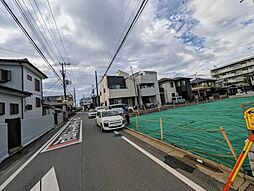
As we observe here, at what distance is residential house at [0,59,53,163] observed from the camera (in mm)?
7914

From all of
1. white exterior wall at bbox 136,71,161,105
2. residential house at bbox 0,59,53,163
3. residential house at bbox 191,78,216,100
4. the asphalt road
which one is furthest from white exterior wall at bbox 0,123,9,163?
residential house at bbox 191,78,216,100

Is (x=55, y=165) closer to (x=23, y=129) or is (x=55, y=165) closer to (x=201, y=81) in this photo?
(x=23, y=129)

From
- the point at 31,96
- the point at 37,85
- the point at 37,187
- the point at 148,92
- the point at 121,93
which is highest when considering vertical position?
the point at 37,85

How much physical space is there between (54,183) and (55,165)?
136cm

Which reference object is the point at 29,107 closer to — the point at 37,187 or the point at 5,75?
the point at 5,75

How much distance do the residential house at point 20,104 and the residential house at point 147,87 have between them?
767 inches

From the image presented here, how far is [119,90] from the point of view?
31.5 metres

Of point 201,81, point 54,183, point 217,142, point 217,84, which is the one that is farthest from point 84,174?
point 217,84

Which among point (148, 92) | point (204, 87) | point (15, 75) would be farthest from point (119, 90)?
point (204, 87)

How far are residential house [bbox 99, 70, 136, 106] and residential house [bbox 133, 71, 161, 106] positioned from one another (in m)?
1.66

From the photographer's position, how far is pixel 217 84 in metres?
49.3

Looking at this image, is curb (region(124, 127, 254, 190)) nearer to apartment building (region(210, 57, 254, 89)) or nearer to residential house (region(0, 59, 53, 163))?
residential house (region(0, 59, 53, 163))

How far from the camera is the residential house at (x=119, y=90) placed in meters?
30.7

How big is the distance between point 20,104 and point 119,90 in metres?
21.0
